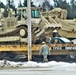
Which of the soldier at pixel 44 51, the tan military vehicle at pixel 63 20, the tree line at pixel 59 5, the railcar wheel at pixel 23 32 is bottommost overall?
the soldier at pixel 44 51

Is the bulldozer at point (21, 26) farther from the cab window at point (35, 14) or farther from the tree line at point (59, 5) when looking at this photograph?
the tree line at point (59, 5)

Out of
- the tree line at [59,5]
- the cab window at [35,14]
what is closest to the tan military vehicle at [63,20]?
the tree line at [59,5]

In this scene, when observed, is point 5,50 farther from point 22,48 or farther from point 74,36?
point 74,36

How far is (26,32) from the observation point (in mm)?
25547

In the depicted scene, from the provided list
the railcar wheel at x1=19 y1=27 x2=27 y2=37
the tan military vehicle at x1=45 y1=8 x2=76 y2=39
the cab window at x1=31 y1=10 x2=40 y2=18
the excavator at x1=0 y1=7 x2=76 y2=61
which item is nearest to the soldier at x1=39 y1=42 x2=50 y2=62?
the excavator at x1=0 y1=7 x2=76 y2=61

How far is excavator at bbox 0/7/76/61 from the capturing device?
24859 millimetres

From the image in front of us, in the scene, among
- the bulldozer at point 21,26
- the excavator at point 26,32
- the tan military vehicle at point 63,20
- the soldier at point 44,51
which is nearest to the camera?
the soldier at point 44,51

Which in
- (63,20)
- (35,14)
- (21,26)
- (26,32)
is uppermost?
(35,14)

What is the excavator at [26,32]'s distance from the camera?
979 inches

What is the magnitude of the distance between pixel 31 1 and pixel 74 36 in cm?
356

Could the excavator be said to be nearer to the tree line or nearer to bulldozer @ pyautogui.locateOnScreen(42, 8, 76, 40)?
bulldozer @ pyautogui.locateOnScreen(42, 8, 76, 40)

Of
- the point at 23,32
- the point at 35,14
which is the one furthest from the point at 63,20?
the point at 23,32

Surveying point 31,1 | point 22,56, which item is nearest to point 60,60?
point 22,56

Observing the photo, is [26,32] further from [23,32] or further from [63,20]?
[63,20]
